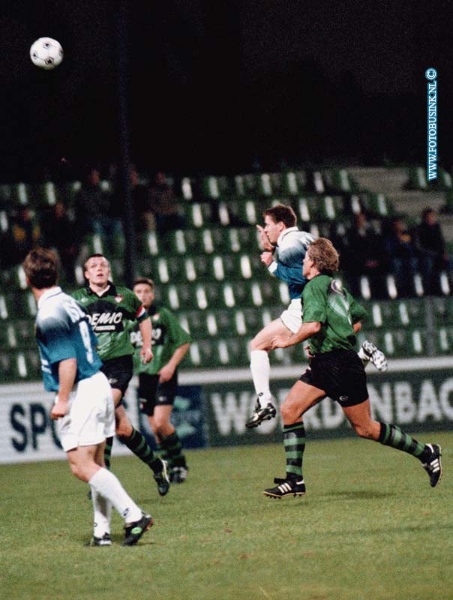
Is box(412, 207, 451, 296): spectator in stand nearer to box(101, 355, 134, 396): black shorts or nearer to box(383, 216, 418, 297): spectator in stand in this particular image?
box(383, 216, 418, 297): spectator in stand

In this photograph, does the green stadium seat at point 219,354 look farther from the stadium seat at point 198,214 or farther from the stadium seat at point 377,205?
the stadium seat at point 377,205

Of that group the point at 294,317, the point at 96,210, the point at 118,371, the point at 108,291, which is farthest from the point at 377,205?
the point at 294,317

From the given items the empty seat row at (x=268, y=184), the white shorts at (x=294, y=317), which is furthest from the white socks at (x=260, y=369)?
the empty seat row at (x=268, y=184)

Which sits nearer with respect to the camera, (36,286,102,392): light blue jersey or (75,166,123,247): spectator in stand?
(36,286,102,392): light blue jersey

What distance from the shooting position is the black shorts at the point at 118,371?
1043 centimetres

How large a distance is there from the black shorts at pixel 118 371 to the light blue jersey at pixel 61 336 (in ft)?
11.0

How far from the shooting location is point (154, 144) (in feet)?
68.0

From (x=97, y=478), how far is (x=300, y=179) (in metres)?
14.5

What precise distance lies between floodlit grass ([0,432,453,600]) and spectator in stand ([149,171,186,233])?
7.69 m

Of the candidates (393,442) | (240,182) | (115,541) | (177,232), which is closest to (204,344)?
(177,232)

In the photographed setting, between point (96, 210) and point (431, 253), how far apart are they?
498cm

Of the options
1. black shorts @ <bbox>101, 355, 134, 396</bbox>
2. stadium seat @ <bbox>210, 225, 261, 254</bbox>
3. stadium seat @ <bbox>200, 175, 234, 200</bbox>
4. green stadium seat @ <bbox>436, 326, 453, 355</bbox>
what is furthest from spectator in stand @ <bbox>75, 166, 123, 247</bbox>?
black shorts @ <bbox>101, 355, 134, 396</bbox>

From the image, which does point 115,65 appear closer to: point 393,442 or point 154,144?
point 154,144

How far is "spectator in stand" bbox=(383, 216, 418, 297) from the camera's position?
60.5 ft
